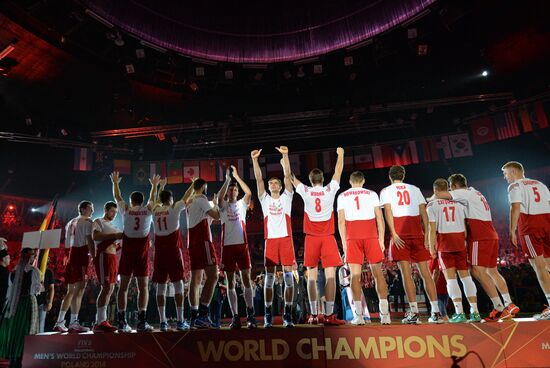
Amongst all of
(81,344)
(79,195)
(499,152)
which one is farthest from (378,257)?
(79,195)

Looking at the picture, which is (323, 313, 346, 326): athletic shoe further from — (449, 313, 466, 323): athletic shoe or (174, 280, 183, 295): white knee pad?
(174, 280, 183, 295): white knee pad

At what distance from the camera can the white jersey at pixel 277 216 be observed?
6129mm

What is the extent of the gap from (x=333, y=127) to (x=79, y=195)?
1366cm

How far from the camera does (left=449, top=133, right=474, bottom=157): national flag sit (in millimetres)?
16812

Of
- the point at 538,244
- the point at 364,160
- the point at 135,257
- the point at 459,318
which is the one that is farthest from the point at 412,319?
the point at 364,160

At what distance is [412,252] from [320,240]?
1.46 m

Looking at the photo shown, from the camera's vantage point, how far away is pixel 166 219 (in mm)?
6328

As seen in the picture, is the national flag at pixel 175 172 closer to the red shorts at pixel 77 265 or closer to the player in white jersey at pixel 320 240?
the red shorts at pixel 77 265

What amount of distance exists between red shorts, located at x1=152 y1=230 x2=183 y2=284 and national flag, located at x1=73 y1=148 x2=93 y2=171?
12.8 m

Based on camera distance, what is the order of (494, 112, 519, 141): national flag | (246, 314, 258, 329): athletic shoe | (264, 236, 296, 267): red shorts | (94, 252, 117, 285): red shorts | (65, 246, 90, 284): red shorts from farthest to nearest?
1. (494, 112, 519, 141): national flag
2. (65, 246, 90, 284): red shorts
3. (94, 252, 117, 285): red shorts
4. (264, 236, 296, 267): red shorts
5. (246, 314, 258, 329): athletic shoe

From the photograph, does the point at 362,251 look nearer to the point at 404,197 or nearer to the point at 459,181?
the point at 404,197

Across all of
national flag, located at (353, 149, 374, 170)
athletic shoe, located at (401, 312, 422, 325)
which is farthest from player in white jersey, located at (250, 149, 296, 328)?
national flag, located at (353, 149, 374, 170)

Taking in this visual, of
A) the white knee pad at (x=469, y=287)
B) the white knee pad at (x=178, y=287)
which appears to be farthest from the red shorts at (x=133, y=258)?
the white knee pad at (x=469, y=287)

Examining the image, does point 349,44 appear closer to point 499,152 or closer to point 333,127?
point 333,127
